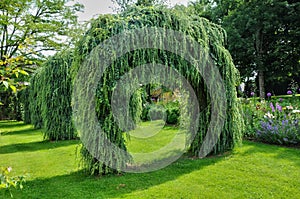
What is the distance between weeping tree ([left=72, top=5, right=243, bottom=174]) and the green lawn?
0.36 metres

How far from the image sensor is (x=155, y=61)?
377 centimetres

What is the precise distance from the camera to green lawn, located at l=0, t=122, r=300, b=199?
3004 millimetres

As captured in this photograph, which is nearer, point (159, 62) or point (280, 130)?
point (159, 62)

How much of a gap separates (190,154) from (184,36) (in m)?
2.23

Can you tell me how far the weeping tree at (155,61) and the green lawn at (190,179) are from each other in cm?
36

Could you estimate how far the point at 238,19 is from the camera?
1363cm

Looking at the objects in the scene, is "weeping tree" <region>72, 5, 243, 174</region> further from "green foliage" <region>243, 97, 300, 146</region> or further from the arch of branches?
"green foliage" <region>243, 97, 300, 146</region>

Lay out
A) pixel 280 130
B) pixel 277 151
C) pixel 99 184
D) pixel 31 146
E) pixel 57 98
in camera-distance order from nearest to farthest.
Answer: pixel 99 184, pixel 277 151, pixel 280 130, pixel 31 146, pixel 57 98

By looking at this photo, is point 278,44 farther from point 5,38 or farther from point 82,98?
point 5,38

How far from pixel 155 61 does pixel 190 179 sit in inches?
69.0

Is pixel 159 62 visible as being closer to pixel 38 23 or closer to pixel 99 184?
pixel 99 184

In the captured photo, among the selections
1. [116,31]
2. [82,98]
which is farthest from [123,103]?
[116,31]

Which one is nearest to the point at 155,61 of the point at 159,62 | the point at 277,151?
the point at 159,62

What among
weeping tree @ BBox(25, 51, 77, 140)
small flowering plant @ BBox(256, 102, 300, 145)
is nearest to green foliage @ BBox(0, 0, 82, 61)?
weeping tree @ BBox(25, 51, 77, 140)
